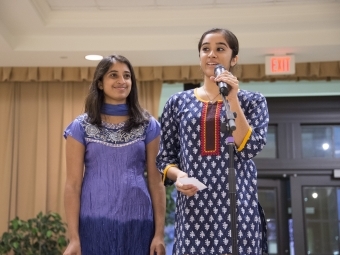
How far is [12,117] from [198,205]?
4122 mm

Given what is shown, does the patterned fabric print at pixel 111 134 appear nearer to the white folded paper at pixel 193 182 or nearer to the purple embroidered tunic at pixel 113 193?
the purple embroidered tunic at pixel 113 193

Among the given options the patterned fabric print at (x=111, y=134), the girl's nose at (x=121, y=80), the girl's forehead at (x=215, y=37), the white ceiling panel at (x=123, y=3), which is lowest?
the patterned fabric print at (x=111, y=134)

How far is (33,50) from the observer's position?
480cm

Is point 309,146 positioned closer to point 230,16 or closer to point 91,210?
point 230,16

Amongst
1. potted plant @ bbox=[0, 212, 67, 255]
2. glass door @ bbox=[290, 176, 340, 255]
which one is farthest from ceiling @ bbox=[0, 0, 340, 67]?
potted plant @ bbox=[0, 212, 67, 255]

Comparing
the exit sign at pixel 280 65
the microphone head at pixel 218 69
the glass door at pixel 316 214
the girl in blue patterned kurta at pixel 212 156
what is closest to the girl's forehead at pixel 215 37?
the girl in blue patterned kurta at pixel 212 156

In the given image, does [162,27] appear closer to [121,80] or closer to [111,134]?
[121,80]

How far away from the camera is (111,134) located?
1962 millimetres

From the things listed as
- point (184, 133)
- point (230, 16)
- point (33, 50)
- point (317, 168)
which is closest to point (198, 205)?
point (184, 133)

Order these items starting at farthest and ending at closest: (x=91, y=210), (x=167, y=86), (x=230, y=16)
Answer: (x=167, y=86) → (x=230, y=16) → (x=91, y=210)

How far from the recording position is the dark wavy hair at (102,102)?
1.99 m

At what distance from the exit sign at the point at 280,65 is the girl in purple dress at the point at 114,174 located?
300 cm

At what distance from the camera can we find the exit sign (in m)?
4.82

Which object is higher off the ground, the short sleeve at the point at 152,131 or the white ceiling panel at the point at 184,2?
the white ceiling panel at the point at 184,2
